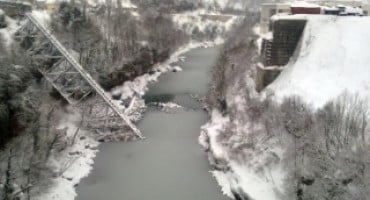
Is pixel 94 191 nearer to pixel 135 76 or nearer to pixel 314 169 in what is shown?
pixel 314 169

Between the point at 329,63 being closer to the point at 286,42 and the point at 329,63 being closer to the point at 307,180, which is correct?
the point at 286,42

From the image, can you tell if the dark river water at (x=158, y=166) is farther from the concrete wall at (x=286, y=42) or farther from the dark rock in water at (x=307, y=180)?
the concrete wall at (x=286, y=42)

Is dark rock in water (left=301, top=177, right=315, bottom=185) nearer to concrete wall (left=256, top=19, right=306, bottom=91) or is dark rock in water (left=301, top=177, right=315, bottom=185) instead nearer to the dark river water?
the dark river water

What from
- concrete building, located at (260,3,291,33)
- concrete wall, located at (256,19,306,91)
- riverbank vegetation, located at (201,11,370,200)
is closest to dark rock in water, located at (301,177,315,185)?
riverbank vegetation, located at (201,11,370,200)

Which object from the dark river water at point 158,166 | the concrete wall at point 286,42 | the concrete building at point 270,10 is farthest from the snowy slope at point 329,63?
the concrete building at point 270,10

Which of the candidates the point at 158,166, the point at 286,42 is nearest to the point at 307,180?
the point at 158,166

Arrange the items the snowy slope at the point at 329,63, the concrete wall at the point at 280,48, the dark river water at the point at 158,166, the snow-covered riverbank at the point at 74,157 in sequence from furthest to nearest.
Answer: the concrete wall at the point at 280,48 < the snowy slope at the point at 329,63 < the dark river water at the point at 158,166 < the snow-covered riverbank at the point at 74,157
